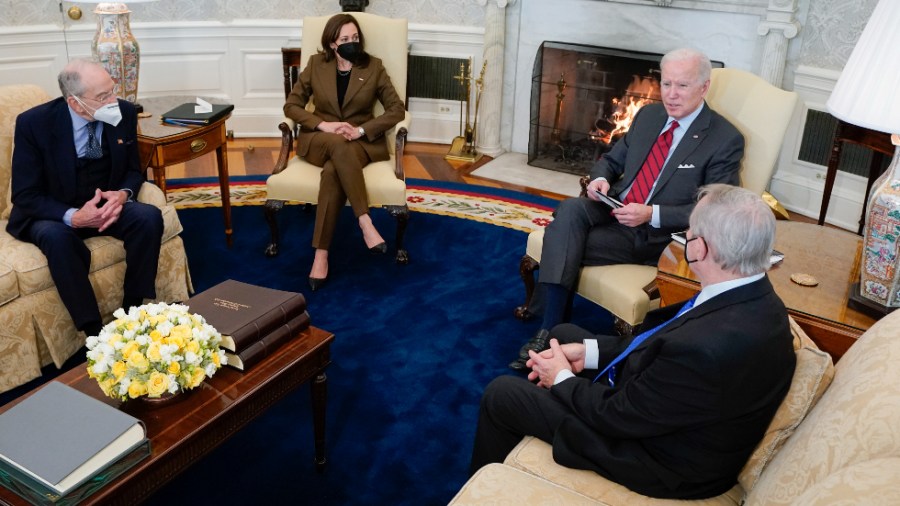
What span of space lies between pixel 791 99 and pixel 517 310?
1389mm

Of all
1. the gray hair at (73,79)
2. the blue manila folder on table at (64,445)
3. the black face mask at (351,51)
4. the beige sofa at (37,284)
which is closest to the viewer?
the blue manila folder on table at (64,445)

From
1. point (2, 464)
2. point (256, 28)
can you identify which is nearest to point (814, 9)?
point (256, 28)

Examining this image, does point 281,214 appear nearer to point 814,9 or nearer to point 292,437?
point 292,437

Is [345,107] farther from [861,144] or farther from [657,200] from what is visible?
[861,144]

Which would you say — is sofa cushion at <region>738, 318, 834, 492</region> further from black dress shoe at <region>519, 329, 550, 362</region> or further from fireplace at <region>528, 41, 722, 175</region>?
fireplace at <region>528, 41, 722, 175</region>

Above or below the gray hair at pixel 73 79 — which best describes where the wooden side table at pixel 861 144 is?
below

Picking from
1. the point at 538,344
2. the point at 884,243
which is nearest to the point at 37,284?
the point at 538,344

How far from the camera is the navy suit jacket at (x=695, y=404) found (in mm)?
1773

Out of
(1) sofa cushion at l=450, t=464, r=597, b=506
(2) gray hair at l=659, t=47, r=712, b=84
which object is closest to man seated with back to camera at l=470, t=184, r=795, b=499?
Answer: (1) sofa cushion at l=450, t=464, r=597, b=506

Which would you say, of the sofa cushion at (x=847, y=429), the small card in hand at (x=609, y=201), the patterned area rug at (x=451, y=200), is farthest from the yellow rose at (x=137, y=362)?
the patterned area rug at (x=451, y=200)

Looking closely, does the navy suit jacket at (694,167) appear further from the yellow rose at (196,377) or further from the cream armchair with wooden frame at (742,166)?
the yellow rose at (196,377)

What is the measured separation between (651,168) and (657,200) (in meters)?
0.15

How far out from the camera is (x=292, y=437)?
106 inches

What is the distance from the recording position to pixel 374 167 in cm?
404
